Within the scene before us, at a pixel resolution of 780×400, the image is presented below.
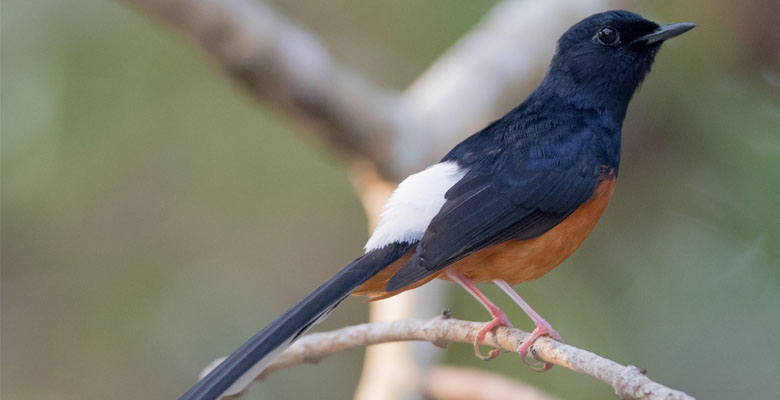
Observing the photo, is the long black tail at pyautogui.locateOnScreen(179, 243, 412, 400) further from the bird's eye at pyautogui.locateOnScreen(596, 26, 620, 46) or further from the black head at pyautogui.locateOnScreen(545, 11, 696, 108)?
the bird's eye at pyautogui.locateOnScreen(596, 26, 620, 46)

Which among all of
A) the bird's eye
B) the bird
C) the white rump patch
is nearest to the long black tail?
the bird

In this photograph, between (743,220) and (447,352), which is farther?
(447,352)

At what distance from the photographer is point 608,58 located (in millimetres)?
3754

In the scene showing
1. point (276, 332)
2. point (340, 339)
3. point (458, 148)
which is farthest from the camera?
point (458, 148)

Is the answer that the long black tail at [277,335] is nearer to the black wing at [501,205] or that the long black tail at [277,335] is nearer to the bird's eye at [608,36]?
the black wing at [501,205]

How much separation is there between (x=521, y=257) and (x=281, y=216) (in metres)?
5.29

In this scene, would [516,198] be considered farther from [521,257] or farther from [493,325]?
[493,325]

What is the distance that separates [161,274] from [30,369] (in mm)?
1492

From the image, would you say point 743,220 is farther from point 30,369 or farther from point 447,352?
point 30,369

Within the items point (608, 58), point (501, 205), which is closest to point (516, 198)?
point (501, 205)

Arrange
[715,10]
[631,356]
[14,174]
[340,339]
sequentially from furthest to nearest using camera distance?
[14,174], [715,10], [631,356], [340,339]

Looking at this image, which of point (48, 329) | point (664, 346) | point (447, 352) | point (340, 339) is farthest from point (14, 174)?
point (664, 346)

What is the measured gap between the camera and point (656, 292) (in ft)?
20.9

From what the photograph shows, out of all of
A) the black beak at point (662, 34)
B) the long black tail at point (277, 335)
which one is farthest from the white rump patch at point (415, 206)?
the black beak at point (662, 34)
